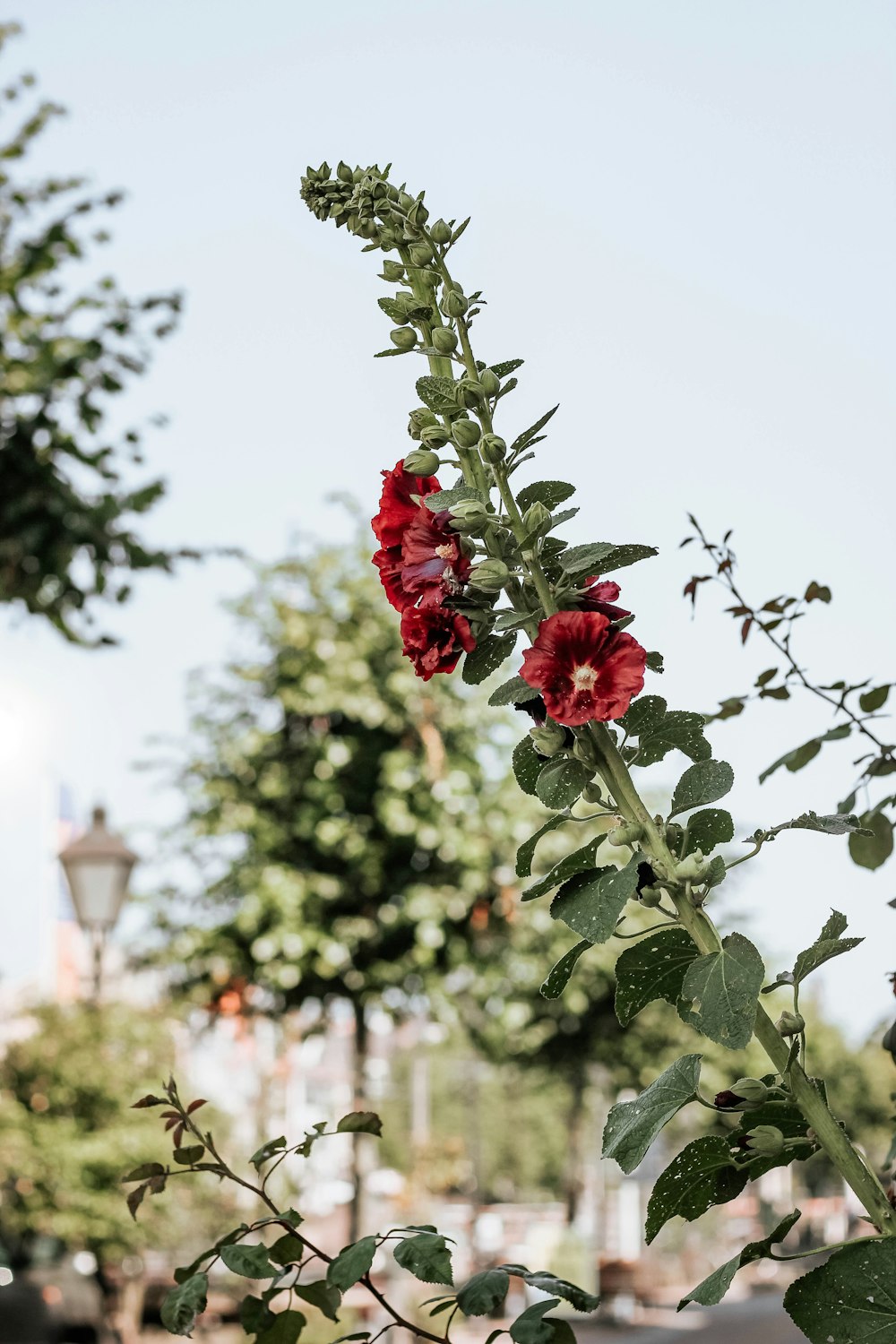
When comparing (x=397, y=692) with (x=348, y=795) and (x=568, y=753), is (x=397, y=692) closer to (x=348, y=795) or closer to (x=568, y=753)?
(x=348, y=795)

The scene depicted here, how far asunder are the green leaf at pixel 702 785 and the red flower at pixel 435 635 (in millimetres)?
187

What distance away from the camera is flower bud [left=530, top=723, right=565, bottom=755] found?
0.99 metres

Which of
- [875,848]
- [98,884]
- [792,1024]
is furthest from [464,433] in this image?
[98,884]

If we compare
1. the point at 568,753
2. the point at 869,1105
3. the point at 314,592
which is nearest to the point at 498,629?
the point at 568,753

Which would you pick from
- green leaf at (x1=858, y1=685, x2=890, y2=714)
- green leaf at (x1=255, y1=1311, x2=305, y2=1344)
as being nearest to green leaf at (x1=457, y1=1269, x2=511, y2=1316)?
green leaf at (x1=255, y1=1311, x2=305, y2=1344)

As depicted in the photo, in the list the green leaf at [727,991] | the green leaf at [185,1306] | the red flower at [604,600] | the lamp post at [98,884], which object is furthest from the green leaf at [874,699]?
the lamp post at [98,884]

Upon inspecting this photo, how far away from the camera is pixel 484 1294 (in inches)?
43.1

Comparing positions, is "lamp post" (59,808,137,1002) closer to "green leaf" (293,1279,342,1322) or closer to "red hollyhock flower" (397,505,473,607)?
"green leaf" (293,1279,342,1322)

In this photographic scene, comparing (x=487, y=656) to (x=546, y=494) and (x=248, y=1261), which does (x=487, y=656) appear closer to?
(x=546, y=494)

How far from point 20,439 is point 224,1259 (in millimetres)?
5587

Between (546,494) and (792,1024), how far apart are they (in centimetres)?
42

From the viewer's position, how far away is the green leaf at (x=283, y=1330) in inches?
45.2

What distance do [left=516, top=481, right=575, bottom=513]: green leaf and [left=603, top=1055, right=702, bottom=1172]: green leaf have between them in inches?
16.2

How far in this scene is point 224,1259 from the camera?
111cm
